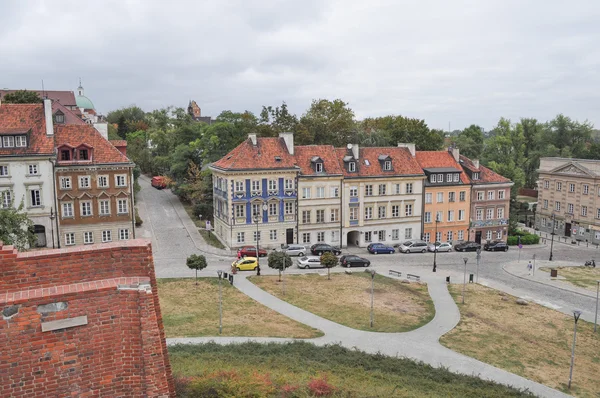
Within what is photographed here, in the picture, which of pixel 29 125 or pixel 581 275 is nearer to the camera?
pixel 29 125

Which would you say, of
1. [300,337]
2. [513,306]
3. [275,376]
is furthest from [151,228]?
[275,376]

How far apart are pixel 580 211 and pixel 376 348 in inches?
1943

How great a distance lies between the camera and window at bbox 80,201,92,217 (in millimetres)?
41969

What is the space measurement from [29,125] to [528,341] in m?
40.9

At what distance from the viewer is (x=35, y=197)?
40062mm

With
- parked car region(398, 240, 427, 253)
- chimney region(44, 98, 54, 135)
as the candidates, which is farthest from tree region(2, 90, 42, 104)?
parked car region(398, 240, 427, 253)

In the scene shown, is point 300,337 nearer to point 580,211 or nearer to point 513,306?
point 513,306

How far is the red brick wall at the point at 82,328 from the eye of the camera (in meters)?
8.64

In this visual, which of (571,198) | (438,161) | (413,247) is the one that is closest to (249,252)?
(413,247)

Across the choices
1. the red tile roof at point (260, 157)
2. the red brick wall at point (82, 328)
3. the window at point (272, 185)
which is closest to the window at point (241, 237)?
the window at point (272, 185)

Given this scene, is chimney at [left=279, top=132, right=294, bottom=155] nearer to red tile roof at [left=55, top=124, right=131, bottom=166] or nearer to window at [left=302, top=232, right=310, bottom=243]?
window at [left=302, top=232, right=310, bottom=243]

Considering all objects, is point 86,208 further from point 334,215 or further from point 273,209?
point 334,215

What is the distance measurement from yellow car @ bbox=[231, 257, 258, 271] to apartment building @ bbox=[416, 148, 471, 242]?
2278 cm

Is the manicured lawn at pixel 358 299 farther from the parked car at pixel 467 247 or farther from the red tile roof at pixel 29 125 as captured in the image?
Answer: the red tile roof at pixel 29 125
